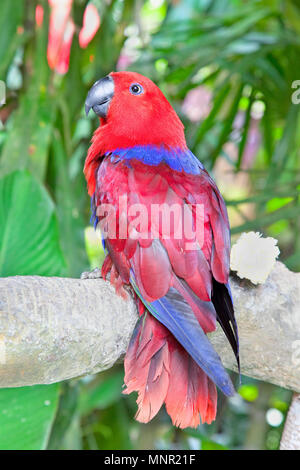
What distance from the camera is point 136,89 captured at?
0.93m

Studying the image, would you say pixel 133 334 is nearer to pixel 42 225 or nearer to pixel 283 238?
pixel 42 225

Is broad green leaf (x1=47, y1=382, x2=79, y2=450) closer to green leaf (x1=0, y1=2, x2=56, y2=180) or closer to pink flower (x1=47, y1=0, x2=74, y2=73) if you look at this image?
green leaf (x1=0, y1=2, x2=56, y2=180)

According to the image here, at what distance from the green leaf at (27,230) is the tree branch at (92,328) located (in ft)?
0.67

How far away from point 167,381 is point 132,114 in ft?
1.47

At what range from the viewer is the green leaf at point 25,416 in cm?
93

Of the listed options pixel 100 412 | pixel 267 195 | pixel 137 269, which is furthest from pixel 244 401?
pixel 137 269

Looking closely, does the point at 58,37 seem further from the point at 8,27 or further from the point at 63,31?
the point at 8,27

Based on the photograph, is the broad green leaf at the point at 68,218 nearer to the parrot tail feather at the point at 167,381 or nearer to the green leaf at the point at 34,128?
the green leaf at the point at 34,128

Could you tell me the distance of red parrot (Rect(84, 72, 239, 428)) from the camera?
687mm

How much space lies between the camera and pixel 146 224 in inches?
29.0

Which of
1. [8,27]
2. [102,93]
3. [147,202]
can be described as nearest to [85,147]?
[8,27]

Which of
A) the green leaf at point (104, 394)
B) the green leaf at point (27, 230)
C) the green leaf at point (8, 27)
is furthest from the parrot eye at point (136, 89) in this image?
the green leaf at point (104, 394)

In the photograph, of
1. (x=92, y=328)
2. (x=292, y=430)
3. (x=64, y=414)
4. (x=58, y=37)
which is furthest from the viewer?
(x=58, y=37)

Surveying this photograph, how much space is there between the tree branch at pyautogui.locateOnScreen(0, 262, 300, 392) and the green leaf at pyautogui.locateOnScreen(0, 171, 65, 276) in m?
0.20
